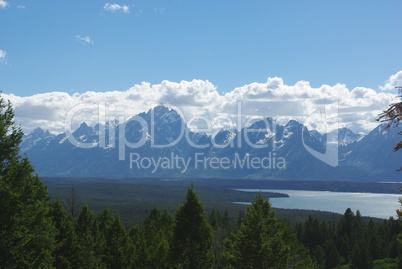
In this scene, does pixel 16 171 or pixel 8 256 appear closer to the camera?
pixel 8 256

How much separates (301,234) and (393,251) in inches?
1103

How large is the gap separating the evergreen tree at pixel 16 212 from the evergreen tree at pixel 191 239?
12.4 meters

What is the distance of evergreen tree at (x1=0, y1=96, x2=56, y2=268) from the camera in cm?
2048

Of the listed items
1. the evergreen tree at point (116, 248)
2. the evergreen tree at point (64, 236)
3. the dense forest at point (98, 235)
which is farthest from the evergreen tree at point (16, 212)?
the evergreen tree at point (116, 248)

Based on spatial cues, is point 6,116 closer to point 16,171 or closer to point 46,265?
point 16,171

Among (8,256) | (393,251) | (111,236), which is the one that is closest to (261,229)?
(8,256)

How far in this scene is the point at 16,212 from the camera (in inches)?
835

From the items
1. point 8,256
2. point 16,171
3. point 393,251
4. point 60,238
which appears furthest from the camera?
point 393,251

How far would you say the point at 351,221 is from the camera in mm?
128125

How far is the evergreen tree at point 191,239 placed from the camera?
108 ft

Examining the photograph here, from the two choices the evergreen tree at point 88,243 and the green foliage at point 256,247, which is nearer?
the green foliage at point 256,247

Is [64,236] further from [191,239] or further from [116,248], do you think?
[191,239]

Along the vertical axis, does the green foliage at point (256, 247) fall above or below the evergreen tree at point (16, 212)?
below

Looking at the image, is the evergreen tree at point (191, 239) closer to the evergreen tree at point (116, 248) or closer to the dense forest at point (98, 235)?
the dense forest at point (98, 235)
